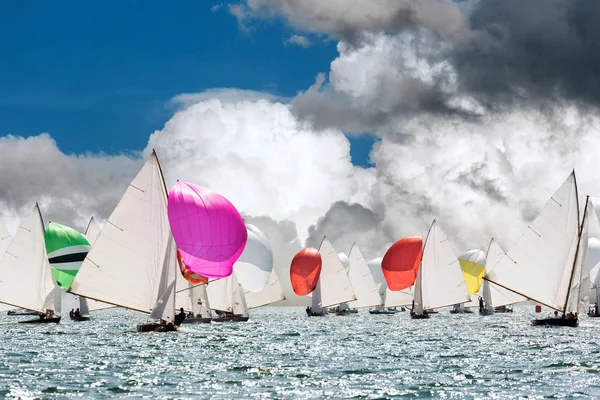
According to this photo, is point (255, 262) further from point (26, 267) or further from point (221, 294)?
point (26, 267)

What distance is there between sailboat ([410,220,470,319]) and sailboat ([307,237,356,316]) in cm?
2249

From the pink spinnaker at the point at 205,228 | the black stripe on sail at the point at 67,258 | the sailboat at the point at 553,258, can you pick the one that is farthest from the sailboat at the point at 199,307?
the sailboat at the point at 553,258

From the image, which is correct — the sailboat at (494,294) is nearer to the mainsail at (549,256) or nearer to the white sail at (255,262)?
the white sail at (255,262)

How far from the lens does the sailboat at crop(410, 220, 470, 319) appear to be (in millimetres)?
102125

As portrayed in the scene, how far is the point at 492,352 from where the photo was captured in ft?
173

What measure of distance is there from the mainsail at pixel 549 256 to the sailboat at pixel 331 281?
50.2 metres

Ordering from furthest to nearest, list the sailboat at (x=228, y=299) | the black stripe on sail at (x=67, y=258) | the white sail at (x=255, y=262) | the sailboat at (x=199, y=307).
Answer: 1. the black stripe on sail at (x=67, y=258)
2. the sailboat at (x=228, y=299)
3. the white sail at (x=255, y=262)
4. the sailboat at (x=199, y=307)

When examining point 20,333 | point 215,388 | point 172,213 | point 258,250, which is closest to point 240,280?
point 258,250

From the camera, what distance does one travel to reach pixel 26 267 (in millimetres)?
85562

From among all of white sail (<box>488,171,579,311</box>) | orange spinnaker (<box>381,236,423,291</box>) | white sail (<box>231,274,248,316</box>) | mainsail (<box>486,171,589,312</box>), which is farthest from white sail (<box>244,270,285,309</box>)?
white sail (<box>488,171,579,311</box>)

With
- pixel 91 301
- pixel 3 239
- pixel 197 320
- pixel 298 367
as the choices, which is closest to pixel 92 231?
pixel 91 301

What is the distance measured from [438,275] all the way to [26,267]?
4452 cm

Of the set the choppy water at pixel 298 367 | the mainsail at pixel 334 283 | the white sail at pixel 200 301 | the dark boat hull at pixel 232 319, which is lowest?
the choppy water at pixel 298 367

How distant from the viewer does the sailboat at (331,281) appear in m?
127
